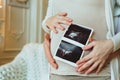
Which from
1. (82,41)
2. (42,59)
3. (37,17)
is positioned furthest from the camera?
(37,17)

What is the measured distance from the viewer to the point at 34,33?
8.43ft

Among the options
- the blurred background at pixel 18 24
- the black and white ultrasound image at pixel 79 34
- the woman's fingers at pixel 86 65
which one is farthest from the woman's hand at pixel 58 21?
the blurred background at pixel 18 24

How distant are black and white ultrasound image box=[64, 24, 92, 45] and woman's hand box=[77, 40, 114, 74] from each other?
25mm

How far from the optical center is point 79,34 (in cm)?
73

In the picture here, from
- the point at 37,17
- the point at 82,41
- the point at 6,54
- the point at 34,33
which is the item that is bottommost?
the point at 6,54

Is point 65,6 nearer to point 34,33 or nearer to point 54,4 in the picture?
point 54,4

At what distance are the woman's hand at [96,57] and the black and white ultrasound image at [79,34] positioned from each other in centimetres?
3

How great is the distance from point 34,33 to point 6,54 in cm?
38

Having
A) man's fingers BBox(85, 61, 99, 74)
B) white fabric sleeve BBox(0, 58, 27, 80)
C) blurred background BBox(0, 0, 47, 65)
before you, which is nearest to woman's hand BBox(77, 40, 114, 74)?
man's fingers BBox(85, 61, 99, 74)

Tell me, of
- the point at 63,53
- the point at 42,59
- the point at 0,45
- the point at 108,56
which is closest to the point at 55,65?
the point at 63,53

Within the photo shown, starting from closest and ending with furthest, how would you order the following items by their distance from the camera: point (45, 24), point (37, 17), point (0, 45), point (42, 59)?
point (45, 24) < point (42, 59) < point (0, 45) < point (37, 17)

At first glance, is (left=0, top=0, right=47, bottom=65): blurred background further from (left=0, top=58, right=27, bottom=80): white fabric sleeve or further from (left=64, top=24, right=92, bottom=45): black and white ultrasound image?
(left=64, top=24, right=92, bottom=45): black and white ultrasound image

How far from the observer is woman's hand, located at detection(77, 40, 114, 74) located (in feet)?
2.33

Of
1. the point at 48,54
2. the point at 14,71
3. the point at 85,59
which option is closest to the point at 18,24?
the point at 14,71
